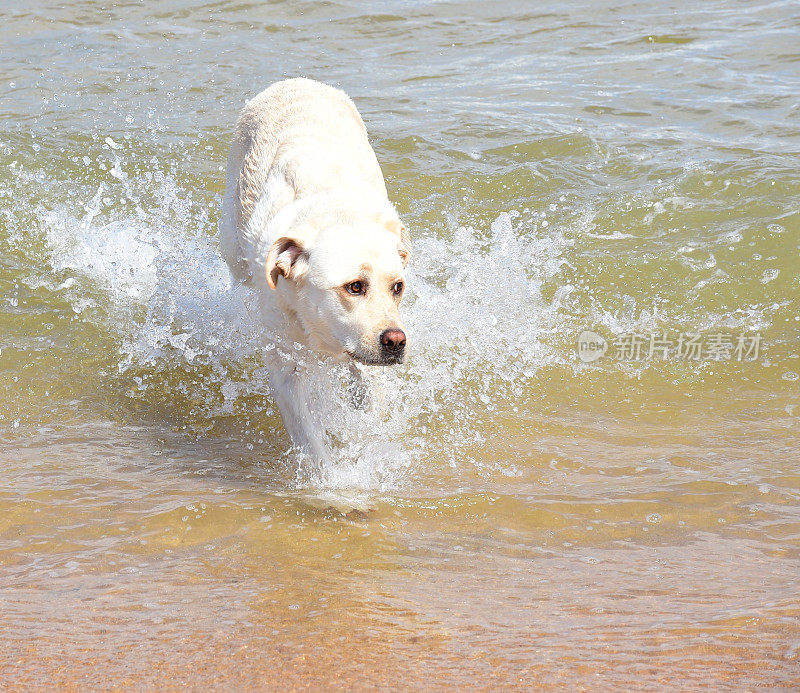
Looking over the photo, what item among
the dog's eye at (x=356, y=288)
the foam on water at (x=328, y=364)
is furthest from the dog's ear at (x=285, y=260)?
the foam on water at (x=328, y=364)

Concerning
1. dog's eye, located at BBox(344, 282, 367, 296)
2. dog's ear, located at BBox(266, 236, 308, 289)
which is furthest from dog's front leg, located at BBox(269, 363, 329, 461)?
dog's eye, located at BBox(344, 282, 367, 296)

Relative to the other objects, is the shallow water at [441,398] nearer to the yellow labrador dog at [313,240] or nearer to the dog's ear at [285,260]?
the yellow labrador dog at [313,240]

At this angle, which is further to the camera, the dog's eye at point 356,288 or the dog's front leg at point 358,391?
the dog's front leg at point 358,391

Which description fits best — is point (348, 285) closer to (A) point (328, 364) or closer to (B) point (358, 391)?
(A) point (328, 364)

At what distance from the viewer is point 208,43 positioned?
1296 centimetres

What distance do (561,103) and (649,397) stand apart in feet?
19.4

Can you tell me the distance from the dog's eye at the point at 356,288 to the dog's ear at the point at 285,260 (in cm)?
27

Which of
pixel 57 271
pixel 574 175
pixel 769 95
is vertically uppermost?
pixel 769 95

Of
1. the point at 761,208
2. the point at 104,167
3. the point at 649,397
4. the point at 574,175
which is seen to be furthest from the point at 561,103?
the point at 649,397

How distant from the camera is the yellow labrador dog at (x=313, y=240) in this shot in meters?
4.46

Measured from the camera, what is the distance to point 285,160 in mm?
5426

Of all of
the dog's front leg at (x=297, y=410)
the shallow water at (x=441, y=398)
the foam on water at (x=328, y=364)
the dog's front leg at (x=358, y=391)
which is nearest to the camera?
the shallow water at (x=441, y=398)

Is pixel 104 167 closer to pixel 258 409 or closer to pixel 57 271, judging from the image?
pixel 57 271

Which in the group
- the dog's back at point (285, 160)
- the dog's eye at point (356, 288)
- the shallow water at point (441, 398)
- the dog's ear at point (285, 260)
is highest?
the dog's back at point (285, 160)
